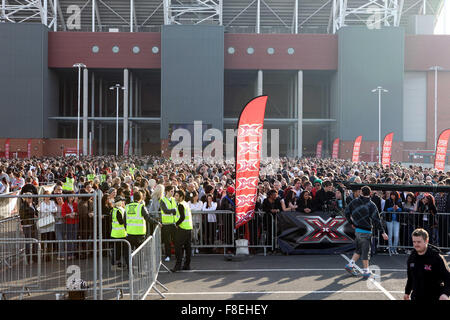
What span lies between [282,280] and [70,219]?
4.85 meters

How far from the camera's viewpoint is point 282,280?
798 centimetres

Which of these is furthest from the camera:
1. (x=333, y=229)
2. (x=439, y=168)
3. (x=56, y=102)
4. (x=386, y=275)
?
(x=56, y=102)

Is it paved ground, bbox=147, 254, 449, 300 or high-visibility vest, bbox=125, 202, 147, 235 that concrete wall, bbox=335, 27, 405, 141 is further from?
high-visibility vest, bbox=125, 202, 147, 235

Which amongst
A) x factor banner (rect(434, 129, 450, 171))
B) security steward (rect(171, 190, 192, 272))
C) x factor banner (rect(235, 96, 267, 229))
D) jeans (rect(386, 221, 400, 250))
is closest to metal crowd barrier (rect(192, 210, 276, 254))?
x factor banner (rect(235, 96, 267, 229))

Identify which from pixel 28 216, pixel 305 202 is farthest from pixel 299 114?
pixel 28 216

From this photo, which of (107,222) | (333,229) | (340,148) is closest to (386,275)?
(333,229)

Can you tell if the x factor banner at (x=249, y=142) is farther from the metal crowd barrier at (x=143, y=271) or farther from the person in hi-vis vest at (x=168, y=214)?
the metal crowd barrier at (x=143, y=271)

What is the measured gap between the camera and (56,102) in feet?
167

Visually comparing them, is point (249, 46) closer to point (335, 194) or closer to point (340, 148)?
point (340, 148)

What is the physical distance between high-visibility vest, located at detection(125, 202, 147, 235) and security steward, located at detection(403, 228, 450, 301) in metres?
4.89

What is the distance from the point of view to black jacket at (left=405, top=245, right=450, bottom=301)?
4.54 meters

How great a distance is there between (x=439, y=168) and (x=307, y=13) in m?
39.5
